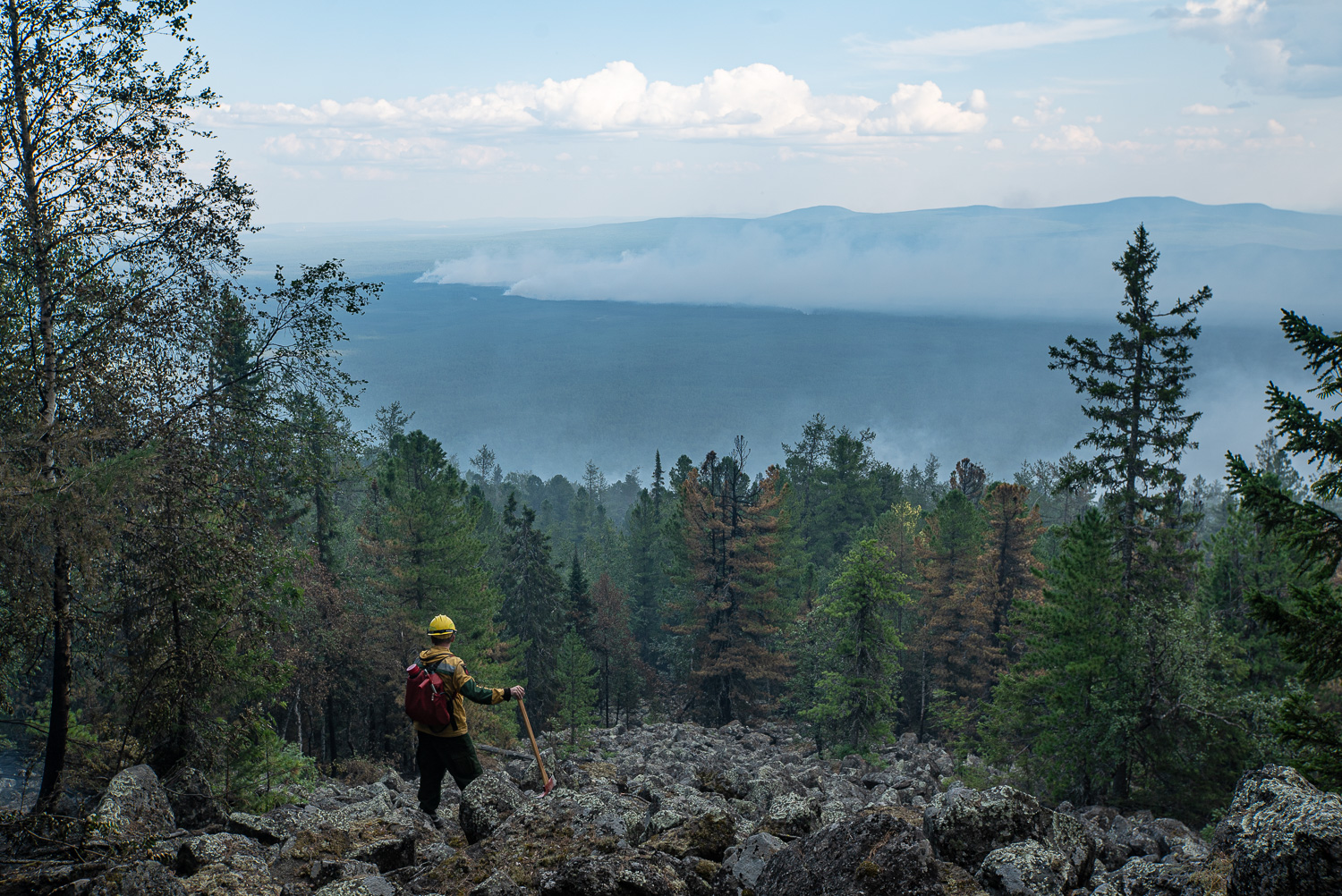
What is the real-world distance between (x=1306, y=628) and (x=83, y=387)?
14.2 metres

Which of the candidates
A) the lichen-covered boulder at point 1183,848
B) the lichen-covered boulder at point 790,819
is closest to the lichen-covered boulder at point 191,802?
the lichen-covered boulder at point 790,819

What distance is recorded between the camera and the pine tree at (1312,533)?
834 cm

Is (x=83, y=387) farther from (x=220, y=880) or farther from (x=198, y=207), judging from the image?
(x=220, y=880)

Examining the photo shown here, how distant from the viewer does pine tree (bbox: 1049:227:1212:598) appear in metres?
24.2

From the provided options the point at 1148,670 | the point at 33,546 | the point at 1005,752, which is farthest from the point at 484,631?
the point at 33,546

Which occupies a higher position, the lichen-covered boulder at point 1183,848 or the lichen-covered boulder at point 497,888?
the lichen-covered boulder at point 497,888

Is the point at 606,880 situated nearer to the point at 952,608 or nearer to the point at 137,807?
the point at 137,807

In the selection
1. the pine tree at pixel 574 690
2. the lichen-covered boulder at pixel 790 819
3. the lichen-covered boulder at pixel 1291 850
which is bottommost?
the pine tree at pixel 574 690

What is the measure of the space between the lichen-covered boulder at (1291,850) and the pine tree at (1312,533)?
2906 millimetres

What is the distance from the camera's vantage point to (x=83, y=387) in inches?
419

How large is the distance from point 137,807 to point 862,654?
25.9 meters

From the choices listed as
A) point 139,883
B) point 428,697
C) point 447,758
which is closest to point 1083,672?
point 447,758

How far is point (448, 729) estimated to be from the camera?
9102 mm

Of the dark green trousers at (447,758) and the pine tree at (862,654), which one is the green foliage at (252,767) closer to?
the dark green trousers at (447,758)
